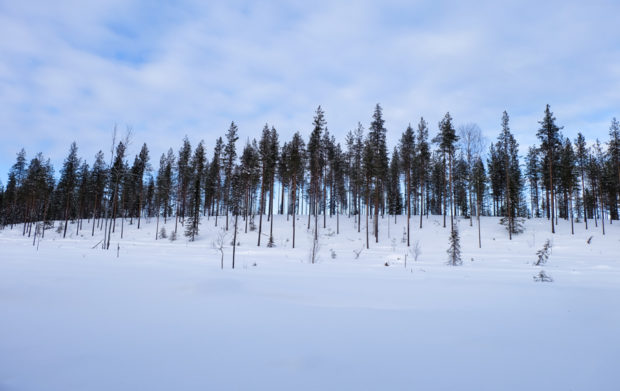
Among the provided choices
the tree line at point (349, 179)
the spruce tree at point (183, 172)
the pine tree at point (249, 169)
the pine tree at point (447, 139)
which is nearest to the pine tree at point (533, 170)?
the tree line at point (349, 179)

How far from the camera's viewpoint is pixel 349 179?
134ft

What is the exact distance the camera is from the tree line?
3000 centimetres

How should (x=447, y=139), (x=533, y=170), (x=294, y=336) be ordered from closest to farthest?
(x=294, y=336) < (x=447, y=139) < (x=533, y=170)

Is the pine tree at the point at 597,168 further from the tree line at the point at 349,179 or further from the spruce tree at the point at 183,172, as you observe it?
the spruce tree at the point at 183,172

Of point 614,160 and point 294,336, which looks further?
point 614,160

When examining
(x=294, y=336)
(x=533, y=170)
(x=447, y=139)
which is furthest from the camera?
(x=533, y=170)

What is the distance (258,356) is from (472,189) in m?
36.8

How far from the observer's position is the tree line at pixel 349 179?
3000cm

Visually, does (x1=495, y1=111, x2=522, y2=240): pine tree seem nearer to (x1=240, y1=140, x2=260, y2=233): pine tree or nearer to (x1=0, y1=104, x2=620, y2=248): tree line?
(x1=0, y1=104, x2=620, y2=248): tree line

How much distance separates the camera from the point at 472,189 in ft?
108

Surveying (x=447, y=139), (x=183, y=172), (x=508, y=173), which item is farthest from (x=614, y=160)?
(x=183, y=172)

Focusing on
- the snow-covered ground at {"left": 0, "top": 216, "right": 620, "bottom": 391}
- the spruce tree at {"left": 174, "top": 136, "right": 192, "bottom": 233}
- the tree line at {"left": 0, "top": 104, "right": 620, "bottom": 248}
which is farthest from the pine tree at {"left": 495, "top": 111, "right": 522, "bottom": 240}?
the spruce tree at {"left": 174, "top": 136, "right": 192, "bottom": 233}

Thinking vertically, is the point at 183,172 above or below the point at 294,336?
above

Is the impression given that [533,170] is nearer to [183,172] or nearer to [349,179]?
[349,179]
